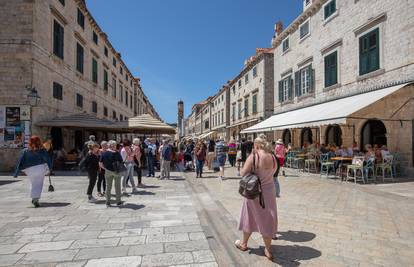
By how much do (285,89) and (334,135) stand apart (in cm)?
563

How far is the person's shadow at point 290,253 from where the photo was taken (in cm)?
352

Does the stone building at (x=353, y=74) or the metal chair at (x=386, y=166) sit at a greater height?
the stone building at (x=353, y=74)

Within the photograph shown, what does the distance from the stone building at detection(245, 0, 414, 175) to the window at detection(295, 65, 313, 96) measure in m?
0.01

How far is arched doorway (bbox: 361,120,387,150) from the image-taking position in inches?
479

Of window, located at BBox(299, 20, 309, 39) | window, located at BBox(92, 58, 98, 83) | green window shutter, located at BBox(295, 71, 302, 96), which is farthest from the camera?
window, located at BBox(92, 58, 98, 83)

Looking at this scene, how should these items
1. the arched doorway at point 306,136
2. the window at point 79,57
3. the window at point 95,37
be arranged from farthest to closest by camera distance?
the window at point 95,37 < the arched doorway at point 306,136 < the window at point 79,57

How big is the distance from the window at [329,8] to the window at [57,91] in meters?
15.2

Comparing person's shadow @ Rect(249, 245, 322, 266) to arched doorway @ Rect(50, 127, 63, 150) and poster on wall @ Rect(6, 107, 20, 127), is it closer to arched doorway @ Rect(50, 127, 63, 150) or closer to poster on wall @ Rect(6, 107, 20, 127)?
poster on wall @ Rect(6, 107, 20, 127)

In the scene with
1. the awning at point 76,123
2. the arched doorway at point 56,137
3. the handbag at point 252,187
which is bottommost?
the handbag at point 252,187

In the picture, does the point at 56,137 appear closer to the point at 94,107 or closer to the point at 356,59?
the point at 94,107

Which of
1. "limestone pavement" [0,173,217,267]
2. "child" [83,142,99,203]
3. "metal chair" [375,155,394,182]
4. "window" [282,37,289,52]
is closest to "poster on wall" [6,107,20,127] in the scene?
"limestone pavement" [0,173,217,267]

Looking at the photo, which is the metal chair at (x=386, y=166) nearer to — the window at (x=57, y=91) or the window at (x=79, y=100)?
the window at (x=57, y=91)

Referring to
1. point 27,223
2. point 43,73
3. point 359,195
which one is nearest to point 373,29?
point 359,195

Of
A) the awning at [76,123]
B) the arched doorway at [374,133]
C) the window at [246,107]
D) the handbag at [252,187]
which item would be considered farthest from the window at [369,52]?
the window at [246,107]
